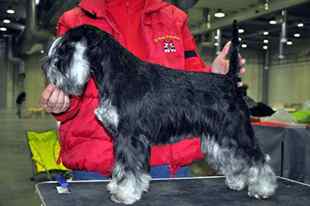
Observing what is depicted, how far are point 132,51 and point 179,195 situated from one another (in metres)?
0.65

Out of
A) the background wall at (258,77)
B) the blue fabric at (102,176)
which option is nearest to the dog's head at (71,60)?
the blue fabric at (102,176)

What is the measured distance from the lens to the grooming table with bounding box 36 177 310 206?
1647 millimetres

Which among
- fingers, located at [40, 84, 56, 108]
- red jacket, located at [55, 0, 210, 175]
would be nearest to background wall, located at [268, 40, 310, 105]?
red jacket, located at [55, 0, 210, 175]

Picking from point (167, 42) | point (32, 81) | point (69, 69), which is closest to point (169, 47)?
point (167, 42)

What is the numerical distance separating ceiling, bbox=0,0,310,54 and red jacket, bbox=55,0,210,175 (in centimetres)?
782

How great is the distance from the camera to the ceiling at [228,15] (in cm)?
1243

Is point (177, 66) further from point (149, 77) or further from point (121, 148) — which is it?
point (121, 148)

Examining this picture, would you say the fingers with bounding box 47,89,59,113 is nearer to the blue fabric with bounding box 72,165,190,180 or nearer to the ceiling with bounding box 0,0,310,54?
the blue fabric with bounding box 72,165,190,180

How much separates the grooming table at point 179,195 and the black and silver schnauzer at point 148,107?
72mm

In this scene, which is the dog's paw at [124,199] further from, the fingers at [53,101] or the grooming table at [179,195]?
the fingers at [53,101]

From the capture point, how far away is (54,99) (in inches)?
66.1

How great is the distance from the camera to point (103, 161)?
1.95 metres

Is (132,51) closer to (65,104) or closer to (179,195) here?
(65,104)

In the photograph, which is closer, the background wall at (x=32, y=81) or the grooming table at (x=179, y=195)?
the grooming table at (x=179, y=195)
